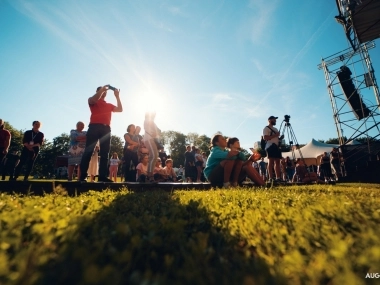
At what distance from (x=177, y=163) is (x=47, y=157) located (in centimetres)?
3897

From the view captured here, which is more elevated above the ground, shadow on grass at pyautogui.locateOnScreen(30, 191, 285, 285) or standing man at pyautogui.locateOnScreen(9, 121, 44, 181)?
standing man at pyautogui.locateOnScreen(9, 121, 44, 181)

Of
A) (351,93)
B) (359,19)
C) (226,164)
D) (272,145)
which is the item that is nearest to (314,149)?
(351,93)

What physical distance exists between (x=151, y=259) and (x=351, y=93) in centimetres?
1970

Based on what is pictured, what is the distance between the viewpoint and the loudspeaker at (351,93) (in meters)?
16.2

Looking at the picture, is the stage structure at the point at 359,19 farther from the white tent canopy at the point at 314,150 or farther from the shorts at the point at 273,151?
the white tent canopy at the point at 314,150

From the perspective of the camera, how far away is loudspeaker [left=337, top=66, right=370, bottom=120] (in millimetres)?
16203

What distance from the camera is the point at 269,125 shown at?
8.41m

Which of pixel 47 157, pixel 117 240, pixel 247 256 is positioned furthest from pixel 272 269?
pixel 47 157

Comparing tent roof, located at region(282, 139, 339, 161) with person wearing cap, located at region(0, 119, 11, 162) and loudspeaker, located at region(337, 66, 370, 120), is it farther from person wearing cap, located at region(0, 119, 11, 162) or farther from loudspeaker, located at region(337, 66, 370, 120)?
person wearing cap, located at region(0, 119, 11, 162)

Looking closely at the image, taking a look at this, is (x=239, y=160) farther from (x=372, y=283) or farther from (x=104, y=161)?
(x=372, y=283)

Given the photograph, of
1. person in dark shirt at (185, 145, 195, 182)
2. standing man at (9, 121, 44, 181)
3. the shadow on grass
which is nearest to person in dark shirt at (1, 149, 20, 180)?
standing man at (9, 121, 44, 181)

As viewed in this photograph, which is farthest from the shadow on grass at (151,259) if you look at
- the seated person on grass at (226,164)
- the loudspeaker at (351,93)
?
the loudspeaker at (351,93)

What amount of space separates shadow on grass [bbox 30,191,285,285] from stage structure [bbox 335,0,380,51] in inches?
605

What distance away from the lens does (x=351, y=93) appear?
1662 centimetres
